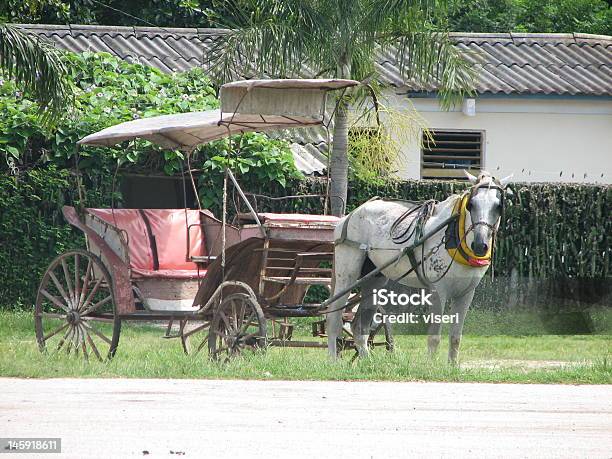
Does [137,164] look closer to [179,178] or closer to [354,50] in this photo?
[179,178]

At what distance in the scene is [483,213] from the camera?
11.4 meters

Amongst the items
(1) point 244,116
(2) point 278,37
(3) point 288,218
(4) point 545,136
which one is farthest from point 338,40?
(4) point 545,136

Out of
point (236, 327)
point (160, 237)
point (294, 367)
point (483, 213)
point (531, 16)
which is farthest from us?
point (531, 16)

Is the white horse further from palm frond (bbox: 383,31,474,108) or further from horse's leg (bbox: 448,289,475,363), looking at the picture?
palm frond (bbox: 383,31,474,108)

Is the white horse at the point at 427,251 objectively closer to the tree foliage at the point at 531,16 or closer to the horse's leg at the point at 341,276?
the horse's leg at the point at 341,276

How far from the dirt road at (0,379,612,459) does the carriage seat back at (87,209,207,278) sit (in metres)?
2.86

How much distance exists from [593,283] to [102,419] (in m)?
12.5

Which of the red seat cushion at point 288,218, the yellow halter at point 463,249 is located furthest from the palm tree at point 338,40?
the yellow halter at point 463,249

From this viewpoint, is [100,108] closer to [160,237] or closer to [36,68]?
[36,68]

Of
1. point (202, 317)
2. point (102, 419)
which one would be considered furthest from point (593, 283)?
point (102, 419)

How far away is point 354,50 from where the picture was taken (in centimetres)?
1641

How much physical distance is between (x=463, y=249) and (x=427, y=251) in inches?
21.1

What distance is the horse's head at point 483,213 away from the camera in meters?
11.3

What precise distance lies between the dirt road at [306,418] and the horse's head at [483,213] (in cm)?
137
